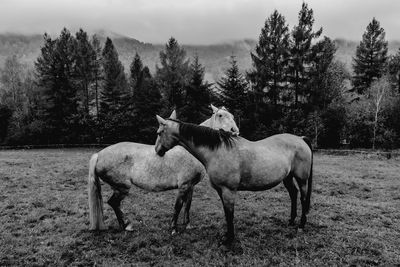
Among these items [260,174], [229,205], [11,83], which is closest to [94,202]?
[229,205]

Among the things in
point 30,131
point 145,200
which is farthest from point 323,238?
point 30,131

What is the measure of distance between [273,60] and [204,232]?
2683cm

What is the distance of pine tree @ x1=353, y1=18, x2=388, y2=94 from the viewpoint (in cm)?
4188

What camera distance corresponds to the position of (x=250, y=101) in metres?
31.2

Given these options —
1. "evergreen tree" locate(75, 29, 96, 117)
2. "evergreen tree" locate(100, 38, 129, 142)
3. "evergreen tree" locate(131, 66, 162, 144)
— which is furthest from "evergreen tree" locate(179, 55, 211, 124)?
"evergreen tree" locate(75, 29, 96, 117)

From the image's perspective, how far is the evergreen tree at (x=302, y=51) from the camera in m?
30.1

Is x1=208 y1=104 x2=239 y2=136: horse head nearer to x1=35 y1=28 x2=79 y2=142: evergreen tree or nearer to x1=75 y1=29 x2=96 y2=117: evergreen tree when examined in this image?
x1=35 y1=28 x2=79 y2=142: evergreen tree

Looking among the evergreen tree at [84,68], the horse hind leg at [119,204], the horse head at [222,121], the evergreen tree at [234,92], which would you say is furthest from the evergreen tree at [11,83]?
the horse head at [222,121]

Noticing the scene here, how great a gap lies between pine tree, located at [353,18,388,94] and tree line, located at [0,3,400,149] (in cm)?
421

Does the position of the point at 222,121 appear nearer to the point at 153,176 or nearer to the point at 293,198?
the point at 153,176

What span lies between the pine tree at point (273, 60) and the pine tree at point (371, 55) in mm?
18473

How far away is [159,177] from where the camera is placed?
6.66 m

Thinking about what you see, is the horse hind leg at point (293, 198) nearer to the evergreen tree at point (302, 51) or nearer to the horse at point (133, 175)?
the horse at point (133, 175)

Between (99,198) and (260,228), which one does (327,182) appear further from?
(99,198)
